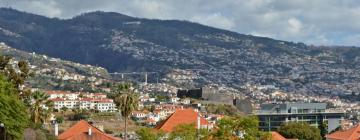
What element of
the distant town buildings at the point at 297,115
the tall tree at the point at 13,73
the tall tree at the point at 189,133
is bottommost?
the distant town buildings at the point at 297,115

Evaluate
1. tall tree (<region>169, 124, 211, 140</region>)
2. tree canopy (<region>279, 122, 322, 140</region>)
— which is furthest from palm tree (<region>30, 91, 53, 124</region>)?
tree canopy (<region>279, 122, 322, 140</region>)

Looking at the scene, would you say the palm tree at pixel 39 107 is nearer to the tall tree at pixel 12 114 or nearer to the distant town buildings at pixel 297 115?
the tall tree at pixel 12 114

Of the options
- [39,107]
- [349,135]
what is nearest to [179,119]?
[39,107]

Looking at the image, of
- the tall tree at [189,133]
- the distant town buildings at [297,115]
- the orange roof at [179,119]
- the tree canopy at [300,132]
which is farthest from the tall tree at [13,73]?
the distant town buildings at [297,115]

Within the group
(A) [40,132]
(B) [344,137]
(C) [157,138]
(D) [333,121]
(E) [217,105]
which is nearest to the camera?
(C) [157,138]

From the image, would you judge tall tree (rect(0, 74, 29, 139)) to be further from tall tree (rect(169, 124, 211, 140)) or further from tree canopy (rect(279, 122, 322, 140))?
tree canopy (rect(279, 122, 322, 140))

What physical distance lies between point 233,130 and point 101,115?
98.9m

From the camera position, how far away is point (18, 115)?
177 feet

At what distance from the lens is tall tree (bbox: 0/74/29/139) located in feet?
172

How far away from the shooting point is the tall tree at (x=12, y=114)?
5238cm

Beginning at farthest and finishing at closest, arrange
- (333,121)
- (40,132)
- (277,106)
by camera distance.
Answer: (277,106) → (333,121) → (40,132)

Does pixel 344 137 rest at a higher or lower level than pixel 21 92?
lower

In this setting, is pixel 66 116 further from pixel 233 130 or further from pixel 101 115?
pixel 233 130

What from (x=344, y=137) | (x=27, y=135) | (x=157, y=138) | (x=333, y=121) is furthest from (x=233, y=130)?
(x=333, y=121)
